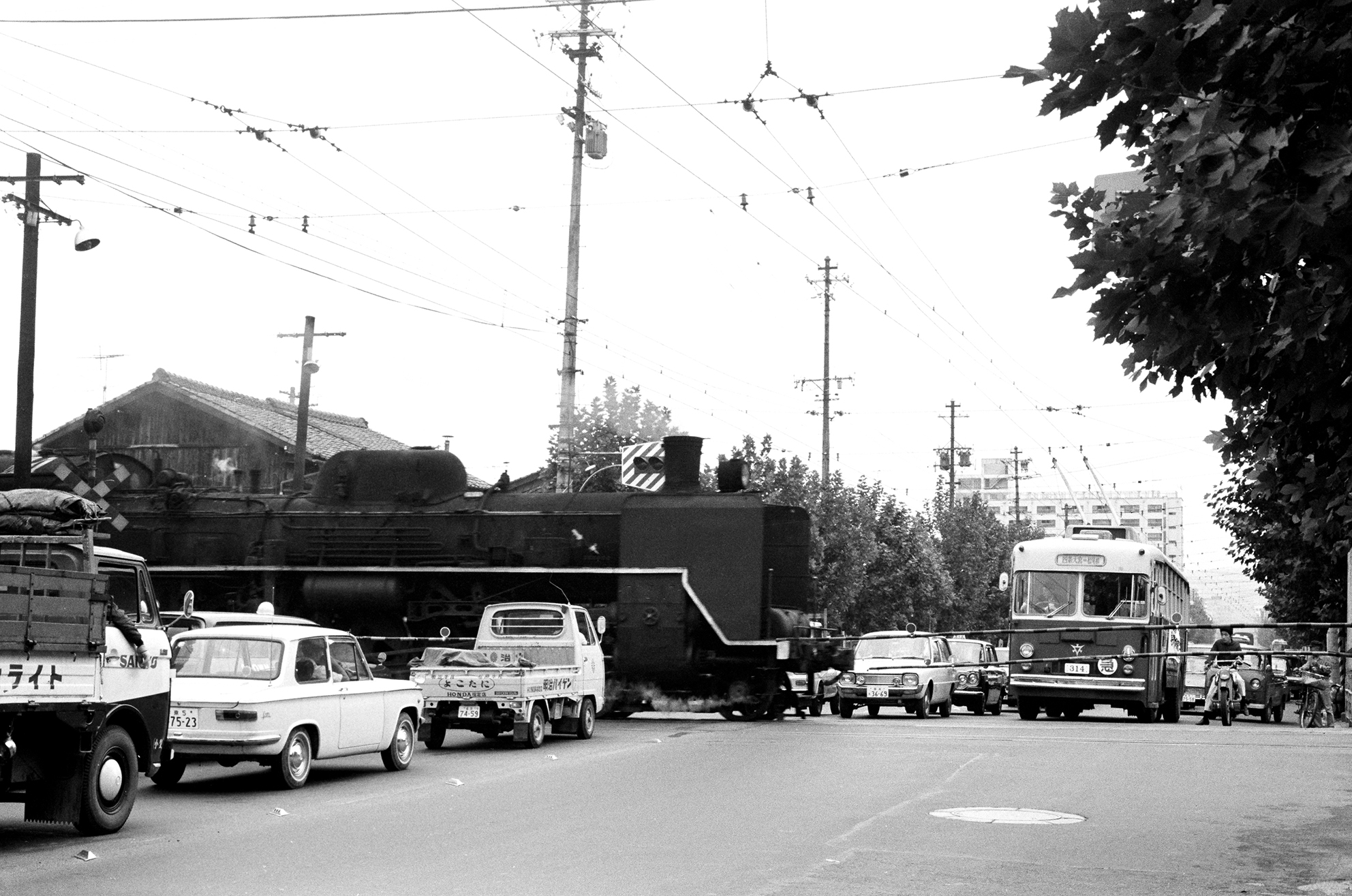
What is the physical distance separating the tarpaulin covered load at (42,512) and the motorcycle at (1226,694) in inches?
881

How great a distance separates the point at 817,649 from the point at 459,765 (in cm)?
936

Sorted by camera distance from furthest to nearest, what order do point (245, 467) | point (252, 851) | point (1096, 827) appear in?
point (245, 467), point (1096, 827), point (252, 851)

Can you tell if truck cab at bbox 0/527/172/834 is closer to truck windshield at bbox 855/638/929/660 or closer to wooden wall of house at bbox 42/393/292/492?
truck windshield at bbox 855/638/929/660

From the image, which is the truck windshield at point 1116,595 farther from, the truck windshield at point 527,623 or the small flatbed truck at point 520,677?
the truck windshield at point 527,623

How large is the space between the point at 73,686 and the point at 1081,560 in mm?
20806

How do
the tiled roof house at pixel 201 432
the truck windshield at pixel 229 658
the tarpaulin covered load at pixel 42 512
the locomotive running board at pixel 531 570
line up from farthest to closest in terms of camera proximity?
the tiled roof house at pixel 201 432 < the locomotive running board at pixel 531 570 < the truck windshield at pixel 229 658 < the tarpaulin covered load at pixel 42 512

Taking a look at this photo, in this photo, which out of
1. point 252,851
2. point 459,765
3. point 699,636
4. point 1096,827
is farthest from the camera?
point 699,636

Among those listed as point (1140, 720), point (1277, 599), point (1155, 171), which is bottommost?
point (1140, 720)

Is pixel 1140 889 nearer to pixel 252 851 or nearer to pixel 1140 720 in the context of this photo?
pixel 252 851

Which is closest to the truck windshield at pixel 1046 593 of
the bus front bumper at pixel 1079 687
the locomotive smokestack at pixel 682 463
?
the bus front bumper at pixel 1079 687

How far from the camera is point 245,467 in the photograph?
45562 millimetres

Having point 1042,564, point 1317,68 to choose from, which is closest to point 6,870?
point 1317,68

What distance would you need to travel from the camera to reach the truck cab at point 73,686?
9.70 meters

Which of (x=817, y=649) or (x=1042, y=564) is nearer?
(x=817, y=649)
